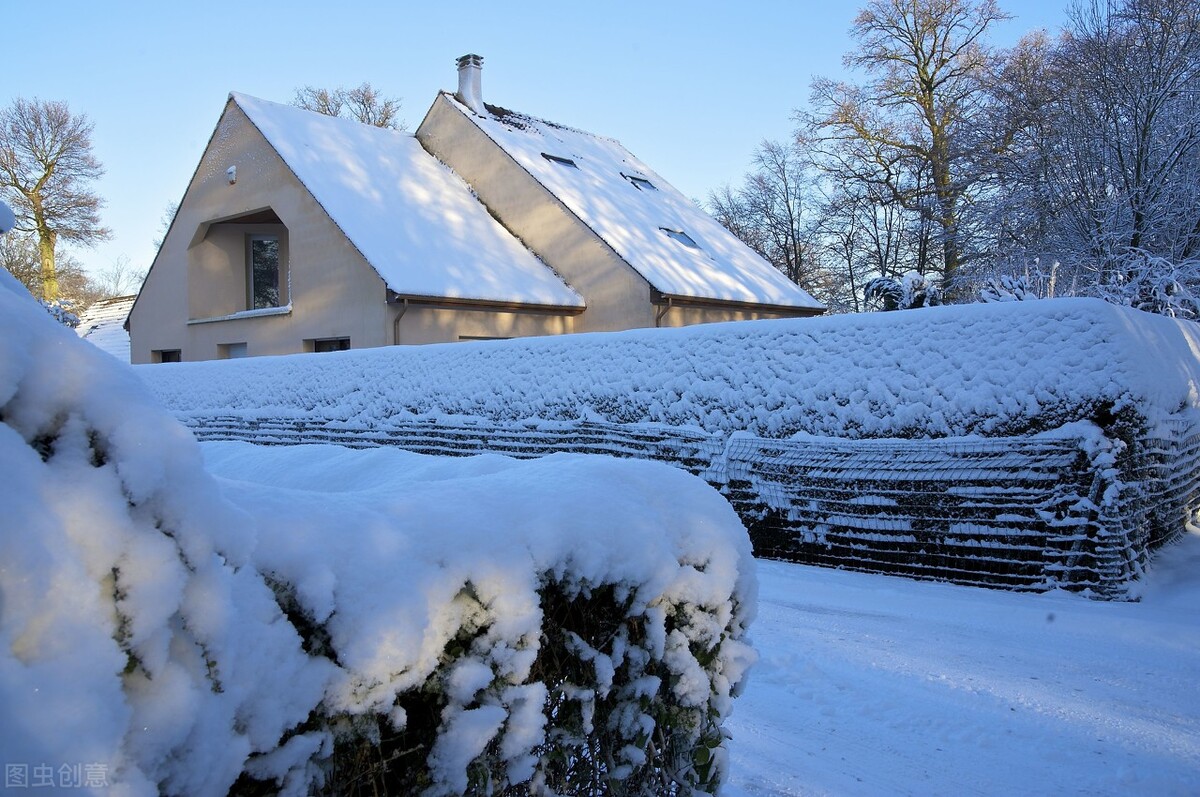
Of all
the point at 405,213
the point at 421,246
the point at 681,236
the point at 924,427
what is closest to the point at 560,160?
the point at 681,236

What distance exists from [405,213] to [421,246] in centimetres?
140

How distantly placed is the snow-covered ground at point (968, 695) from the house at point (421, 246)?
11436 mm

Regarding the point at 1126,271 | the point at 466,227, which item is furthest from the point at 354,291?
the point at 1126,271

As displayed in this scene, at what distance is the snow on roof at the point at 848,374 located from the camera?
18.6 ft

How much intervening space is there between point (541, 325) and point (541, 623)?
1558cm

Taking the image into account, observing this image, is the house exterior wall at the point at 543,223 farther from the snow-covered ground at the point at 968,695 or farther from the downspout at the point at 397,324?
the snow-covered ground at the point at 968,695

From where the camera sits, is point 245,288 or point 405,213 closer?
point 405,213

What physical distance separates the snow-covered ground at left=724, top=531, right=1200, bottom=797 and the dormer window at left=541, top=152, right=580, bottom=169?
1686 cm

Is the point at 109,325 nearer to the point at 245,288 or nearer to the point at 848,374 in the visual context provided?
the point at 245,288

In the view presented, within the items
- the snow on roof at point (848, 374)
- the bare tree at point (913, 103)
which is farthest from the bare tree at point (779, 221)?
the snow on roof at point (848, 374)

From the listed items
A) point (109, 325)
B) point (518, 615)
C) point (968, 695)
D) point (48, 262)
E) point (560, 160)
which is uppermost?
point (560, 160)

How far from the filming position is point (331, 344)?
16766 millimetres

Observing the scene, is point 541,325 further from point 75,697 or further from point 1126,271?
point 75,697

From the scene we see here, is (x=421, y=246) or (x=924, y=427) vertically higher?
(x=421, y=246)
